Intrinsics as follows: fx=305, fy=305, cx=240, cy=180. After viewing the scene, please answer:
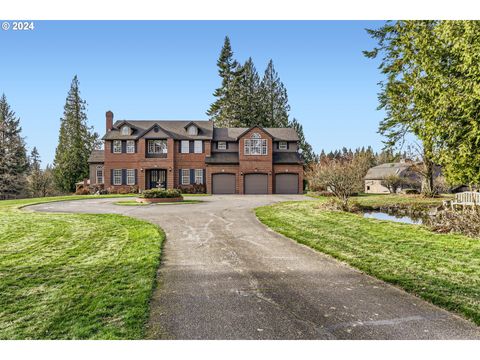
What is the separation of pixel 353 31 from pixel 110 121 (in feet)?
104

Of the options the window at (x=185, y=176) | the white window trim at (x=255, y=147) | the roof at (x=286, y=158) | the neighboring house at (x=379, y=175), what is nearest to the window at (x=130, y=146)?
the window at (x=185, y=176)

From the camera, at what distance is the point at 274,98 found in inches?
1855

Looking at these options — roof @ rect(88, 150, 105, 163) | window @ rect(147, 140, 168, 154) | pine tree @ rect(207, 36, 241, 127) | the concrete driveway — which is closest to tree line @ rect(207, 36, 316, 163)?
pine tree @ rect(207, 36, 241, 127)

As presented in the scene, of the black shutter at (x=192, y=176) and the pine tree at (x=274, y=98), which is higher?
the pine tree at (x=274, y=98)

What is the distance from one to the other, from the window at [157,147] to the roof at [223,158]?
14.2 ft

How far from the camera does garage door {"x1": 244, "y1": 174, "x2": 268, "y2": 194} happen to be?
94.4 feet

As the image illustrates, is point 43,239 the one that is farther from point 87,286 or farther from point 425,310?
point 425,310

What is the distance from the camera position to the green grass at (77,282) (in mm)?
3060

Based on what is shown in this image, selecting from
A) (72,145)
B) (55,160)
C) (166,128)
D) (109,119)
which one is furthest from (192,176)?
(55,160)

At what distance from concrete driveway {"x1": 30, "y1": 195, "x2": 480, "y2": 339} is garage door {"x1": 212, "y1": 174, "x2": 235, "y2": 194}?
2260 cm

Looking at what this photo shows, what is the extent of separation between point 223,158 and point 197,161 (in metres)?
2.56

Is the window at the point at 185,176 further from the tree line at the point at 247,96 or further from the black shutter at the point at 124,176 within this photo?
the tree line at the point at 247,96

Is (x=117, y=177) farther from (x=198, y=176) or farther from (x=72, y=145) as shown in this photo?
(x=72, y=145)

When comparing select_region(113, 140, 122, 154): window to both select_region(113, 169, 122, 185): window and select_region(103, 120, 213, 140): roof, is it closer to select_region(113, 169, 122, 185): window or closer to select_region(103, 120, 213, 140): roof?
select_region(103, 120, 213, 140): roof
